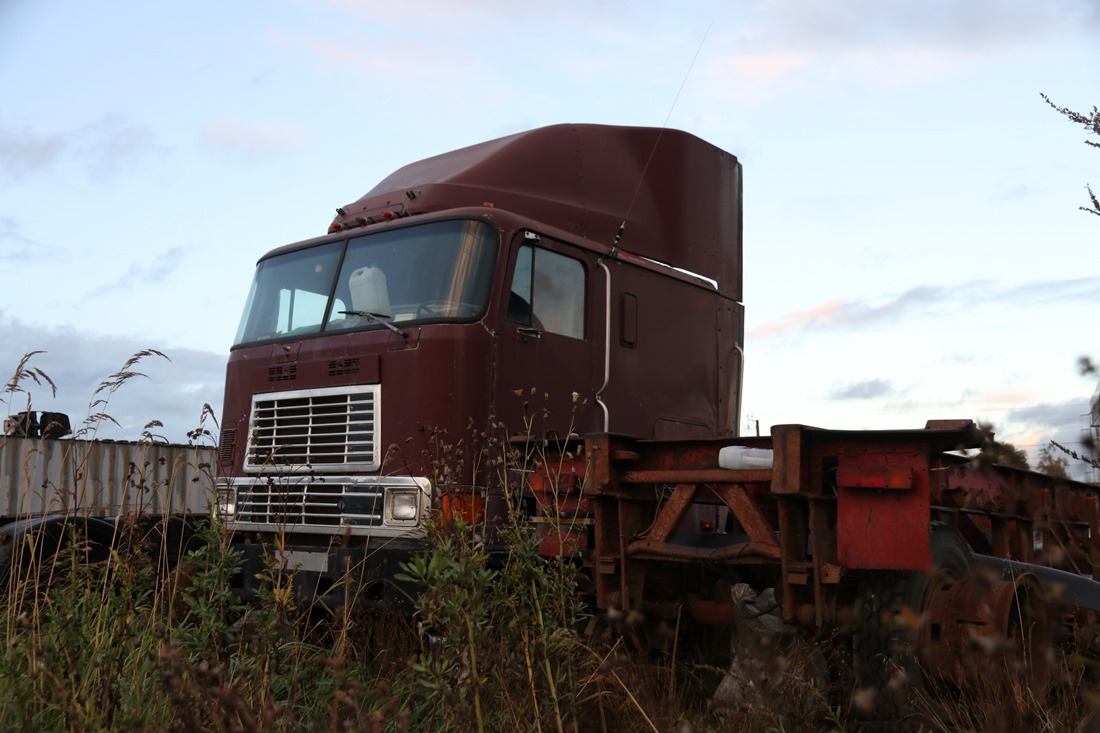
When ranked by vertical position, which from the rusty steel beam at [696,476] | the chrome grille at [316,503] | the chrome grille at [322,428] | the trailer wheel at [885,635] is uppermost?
the chrome grille at [322,428]

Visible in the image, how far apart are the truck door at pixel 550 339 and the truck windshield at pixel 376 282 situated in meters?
0.25

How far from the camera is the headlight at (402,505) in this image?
561 cm

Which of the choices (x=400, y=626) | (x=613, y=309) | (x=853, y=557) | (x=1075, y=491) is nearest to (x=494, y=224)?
(x=613, y=309)

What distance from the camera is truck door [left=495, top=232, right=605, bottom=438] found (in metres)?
6.01

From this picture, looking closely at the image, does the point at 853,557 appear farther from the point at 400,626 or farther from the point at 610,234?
the point at 610,234

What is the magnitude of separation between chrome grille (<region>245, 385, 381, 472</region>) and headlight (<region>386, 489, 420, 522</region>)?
232 millimetres

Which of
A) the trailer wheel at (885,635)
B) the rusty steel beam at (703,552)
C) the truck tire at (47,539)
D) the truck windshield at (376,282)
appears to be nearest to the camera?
the trailer wheel at (885,635)

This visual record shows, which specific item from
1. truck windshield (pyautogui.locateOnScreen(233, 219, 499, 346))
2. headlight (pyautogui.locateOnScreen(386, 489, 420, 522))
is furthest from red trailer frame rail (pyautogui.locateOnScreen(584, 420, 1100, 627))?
truck windshield (pyautogui.locateOnScreen(233, 219, 499, 346))

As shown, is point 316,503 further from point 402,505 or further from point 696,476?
point 696,476

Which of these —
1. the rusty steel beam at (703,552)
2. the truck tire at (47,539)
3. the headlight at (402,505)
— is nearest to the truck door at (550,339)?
the headlight at (402,505)

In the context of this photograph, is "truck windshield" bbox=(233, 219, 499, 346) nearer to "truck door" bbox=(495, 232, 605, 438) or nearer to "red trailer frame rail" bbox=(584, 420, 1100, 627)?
"truck door" bbox=(495, 232, 605, 438)

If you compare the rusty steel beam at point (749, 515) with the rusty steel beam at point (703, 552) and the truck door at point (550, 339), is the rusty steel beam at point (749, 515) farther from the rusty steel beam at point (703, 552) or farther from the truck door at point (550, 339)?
the truck door at point (550, 339)

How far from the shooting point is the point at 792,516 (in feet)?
15.3

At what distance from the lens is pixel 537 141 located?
7.18 meters
